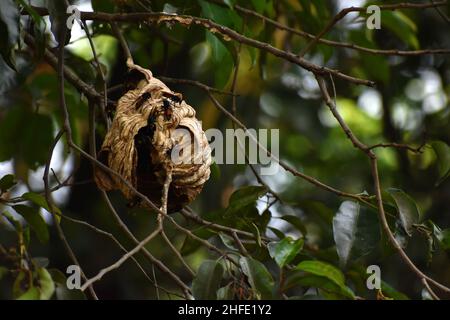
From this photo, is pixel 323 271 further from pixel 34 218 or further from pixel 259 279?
pixel 34 218

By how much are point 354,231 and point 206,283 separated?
0.29 meters

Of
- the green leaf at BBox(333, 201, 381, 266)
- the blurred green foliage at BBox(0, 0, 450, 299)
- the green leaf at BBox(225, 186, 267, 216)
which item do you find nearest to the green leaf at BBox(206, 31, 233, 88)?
the blurred green foliage at BBox(0, 0, 450, 299)

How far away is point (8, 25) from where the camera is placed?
1.10 metres

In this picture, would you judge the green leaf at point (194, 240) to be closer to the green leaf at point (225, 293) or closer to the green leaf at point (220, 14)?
the green leaf at point (225, 293)

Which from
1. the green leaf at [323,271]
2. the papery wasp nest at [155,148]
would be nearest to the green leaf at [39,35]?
the papery wasp nest at [155,148]

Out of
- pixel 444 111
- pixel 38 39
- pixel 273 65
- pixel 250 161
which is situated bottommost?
pixel 250 161

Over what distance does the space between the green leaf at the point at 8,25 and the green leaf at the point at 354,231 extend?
556 millimetres

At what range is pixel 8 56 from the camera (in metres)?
1.15

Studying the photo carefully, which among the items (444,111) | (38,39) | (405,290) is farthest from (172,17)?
(444,111)

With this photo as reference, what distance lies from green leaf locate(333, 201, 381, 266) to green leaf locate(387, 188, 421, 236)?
0.20ft

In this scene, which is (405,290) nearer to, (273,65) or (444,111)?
(444,111)

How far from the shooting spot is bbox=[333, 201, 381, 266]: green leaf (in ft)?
4.22

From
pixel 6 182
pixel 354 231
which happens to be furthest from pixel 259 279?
pixel 6 182
